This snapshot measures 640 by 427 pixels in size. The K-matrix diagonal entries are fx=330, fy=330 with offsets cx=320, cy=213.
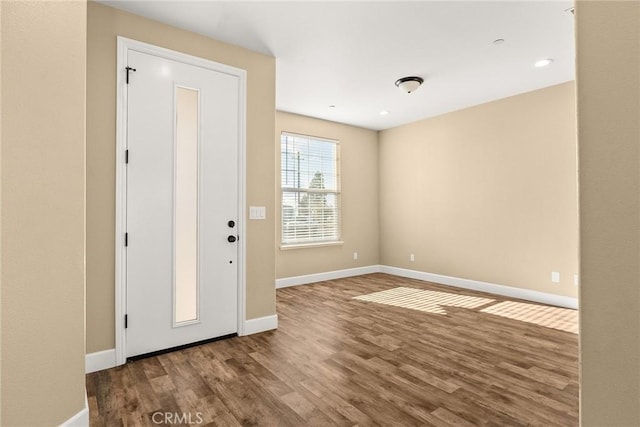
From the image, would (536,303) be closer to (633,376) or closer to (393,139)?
(393,139)

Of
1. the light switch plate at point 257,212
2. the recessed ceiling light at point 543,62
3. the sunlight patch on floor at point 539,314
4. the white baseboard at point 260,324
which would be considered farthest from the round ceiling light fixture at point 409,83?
the white baseboard at point 260,324

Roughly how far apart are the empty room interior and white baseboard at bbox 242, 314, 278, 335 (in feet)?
0.08

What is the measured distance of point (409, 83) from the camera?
13.1 ft

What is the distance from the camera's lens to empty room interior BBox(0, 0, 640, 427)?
3.30ft

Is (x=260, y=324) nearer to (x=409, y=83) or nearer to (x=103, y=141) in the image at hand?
(x=103, y=141)

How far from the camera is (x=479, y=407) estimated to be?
196cm

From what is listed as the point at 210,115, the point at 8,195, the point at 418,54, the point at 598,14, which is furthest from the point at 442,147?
the point at 8,195

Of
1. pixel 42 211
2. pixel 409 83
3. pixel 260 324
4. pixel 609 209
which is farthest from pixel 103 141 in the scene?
pixel 409 83

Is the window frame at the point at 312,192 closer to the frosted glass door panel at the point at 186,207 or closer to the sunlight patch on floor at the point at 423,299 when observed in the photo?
the sunlight patch on floor at the point at 423,299

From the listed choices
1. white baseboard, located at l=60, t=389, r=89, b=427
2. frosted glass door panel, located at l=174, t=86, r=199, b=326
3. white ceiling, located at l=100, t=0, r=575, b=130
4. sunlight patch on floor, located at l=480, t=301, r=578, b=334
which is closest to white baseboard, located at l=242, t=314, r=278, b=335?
frosted glass door panel, located at l=174, t=86, r=199, b=326

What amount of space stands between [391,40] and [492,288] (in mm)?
3767

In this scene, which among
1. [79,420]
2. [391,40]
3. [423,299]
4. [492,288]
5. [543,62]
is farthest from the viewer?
[492,288]

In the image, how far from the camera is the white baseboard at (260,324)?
10.5 feet

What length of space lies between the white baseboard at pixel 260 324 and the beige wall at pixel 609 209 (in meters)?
2.70
